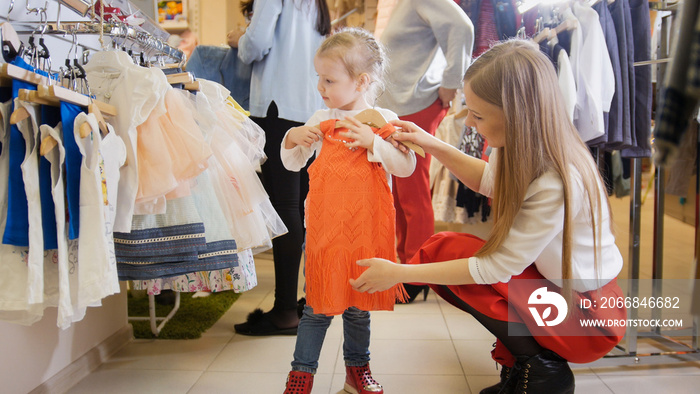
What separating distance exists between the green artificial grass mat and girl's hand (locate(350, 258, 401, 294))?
109 cm

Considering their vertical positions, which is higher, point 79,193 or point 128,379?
point 79,193

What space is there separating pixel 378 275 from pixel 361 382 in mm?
464

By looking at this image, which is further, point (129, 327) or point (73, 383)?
point (129, 327)

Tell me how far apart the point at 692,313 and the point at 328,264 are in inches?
40.0

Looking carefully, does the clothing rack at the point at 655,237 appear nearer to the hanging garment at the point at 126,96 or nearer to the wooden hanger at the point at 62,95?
the hanging garment at the point at 126,96

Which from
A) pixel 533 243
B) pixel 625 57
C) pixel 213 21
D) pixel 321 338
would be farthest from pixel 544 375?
pixel 213 21

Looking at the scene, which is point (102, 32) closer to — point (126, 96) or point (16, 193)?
point (126, 96)

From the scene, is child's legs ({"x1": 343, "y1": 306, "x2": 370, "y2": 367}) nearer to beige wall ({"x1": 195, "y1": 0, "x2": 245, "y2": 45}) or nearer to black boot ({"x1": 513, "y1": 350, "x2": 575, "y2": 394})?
black boot ({"x1": 513, "y1": 350, "x2": 575, "y2": 394})

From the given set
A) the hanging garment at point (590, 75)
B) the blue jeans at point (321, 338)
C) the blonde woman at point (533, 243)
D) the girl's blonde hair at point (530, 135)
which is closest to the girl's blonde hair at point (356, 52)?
the blonde woman at point (533, 243)

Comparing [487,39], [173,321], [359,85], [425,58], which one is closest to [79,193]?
[359,85]

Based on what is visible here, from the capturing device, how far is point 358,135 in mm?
1319

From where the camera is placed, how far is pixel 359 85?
4.67ft

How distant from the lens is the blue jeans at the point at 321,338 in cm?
141

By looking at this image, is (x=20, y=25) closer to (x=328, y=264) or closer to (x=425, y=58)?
(x=328, y=264)
